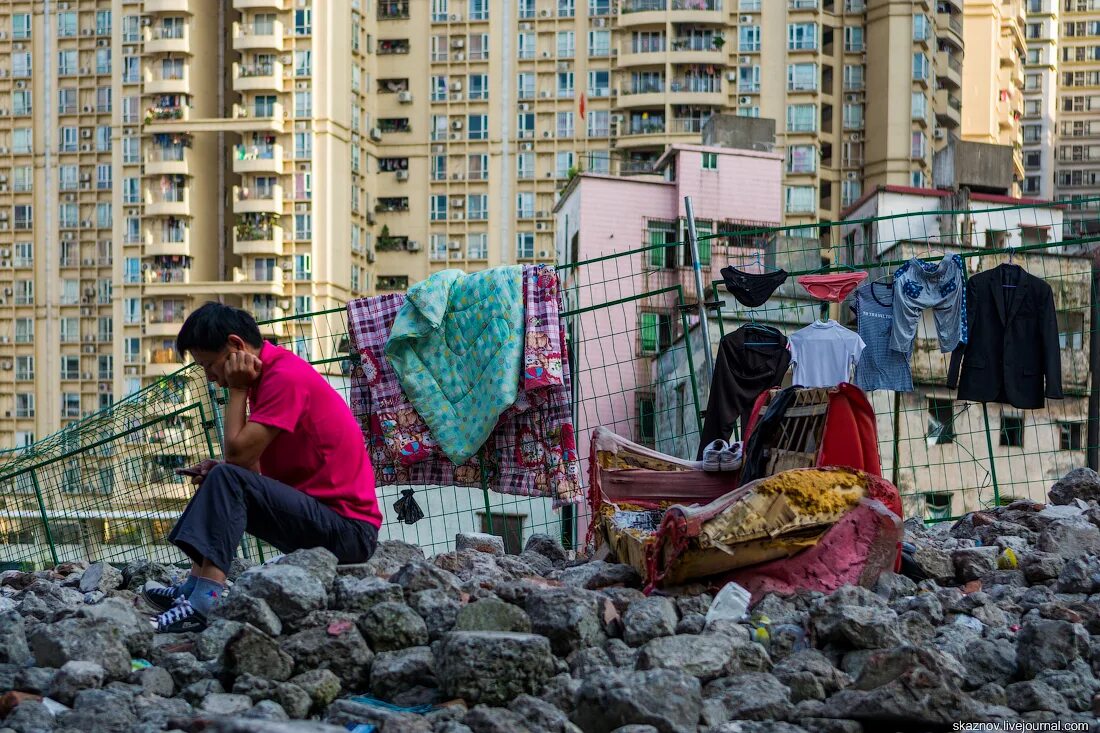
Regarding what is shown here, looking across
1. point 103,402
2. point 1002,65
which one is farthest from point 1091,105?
point 103,402

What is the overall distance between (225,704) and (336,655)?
497 millimetres

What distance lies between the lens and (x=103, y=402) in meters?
63.6

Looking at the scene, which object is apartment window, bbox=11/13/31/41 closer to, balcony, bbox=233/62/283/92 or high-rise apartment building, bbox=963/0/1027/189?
balcony, bbox=233/62/283/92

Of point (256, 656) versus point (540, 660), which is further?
point (256, 656)

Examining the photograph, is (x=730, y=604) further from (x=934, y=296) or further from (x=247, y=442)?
(x=934, y=296)

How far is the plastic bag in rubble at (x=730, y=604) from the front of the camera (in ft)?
19.7

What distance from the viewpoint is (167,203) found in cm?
6266

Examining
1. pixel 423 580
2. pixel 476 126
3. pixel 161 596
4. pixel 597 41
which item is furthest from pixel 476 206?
pixel 423 580

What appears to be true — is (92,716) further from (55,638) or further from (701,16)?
(701,16)

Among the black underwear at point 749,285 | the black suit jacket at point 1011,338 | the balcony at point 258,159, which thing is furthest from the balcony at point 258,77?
the black suit jacket at point 1011,338

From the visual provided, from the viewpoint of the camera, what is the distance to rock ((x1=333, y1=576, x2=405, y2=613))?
5746 mm

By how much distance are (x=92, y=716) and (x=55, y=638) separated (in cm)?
71

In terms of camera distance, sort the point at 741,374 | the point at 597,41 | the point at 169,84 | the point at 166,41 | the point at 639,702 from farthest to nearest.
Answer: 1. the point at 597,41
2. the point at 169,84
3. the point at 166,41
4. the point at 741,374
5. the point at 639,702

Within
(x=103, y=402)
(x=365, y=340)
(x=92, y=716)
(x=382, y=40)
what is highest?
(x=382, y=40)
